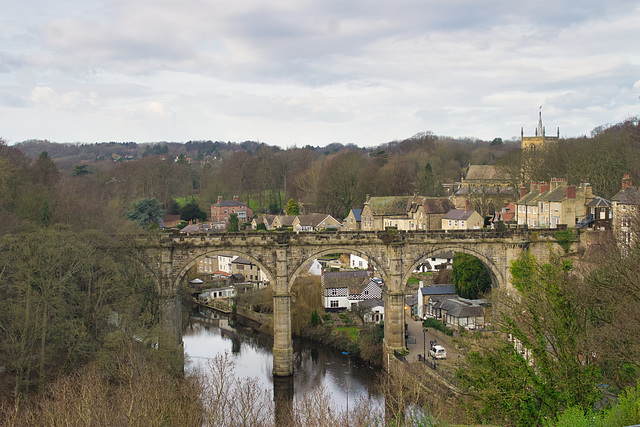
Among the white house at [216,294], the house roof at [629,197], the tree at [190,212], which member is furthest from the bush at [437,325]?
the tree at [190,212]

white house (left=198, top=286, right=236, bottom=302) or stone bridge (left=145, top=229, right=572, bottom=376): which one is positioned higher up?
stone bridge (left=145, top=229, right=572, bottom=376)

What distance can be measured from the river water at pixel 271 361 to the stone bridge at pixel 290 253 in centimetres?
167

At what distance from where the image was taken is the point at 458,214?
2208 inches

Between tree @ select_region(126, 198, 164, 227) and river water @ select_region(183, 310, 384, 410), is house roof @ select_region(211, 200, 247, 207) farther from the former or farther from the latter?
river water @ select_region(183, 310, 384, 410)

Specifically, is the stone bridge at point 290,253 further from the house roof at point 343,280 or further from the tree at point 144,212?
the tree at point 144,212

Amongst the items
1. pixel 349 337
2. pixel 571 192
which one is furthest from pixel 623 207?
pixel 349 337

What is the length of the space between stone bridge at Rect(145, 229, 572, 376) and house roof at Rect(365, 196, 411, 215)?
28.9 meters

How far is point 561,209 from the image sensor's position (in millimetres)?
39781

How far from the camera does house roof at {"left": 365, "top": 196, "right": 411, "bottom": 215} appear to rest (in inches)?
2443

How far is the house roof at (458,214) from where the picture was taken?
5431 cm

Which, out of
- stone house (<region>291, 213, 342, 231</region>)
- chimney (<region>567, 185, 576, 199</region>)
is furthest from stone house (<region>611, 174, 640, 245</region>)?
stone house (<region>291, 213, 342, 231</region>)

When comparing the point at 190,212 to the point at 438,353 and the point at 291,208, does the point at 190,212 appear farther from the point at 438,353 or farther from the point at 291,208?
the point at 438,353

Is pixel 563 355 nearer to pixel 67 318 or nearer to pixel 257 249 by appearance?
pixel 257 249

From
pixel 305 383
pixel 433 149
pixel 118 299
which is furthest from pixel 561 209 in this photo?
pixel 433 149
